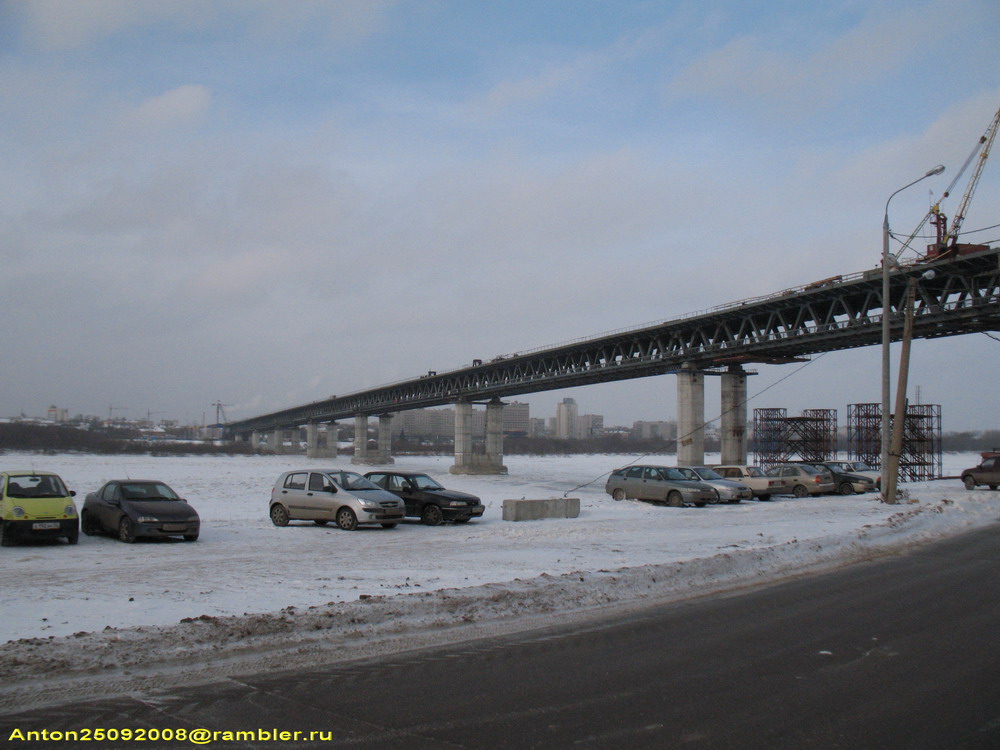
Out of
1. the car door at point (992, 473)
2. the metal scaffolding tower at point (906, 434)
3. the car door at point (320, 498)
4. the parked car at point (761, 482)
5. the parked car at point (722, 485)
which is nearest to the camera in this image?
the car door at point (320, 498)

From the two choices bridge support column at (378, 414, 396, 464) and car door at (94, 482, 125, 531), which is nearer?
car door at (94, 482, 125, 531)

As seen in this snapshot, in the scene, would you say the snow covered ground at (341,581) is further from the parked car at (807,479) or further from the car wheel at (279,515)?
the parked car at (807,479)

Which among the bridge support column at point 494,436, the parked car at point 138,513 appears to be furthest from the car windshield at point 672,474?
the bridge support column at point 494,436

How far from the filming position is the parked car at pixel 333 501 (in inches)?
760

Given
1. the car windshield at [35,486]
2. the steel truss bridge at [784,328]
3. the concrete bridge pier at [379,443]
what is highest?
the steel truss bridge at [784,328]

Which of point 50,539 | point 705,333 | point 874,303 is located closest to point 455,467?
point 705,333

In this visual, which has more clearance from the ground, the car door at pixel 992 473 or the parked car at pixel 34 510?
the parked car at pixel 34 510

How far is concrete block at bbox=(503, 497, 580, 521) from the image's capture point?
879 inches

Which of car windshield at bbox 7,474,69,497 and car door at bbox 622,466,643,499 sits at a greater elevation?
car windshield at bbox 7,474,69,497

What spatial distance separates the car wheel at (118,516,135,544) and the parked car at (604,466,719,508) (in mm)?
18539

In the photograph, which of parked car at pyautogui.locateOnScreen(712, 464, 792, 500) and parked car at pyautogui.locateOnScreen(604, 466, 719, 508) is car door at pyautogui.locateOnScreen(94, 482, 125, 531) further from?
parked car at pyautogui.locateOnScreen(712, 464, 792, 500)

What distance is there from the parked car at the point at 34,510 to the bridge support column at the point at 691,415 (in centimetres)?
3999

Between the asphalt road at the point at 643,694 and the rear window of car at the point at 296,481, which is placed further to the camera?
the rear window of car at the point at 296,481

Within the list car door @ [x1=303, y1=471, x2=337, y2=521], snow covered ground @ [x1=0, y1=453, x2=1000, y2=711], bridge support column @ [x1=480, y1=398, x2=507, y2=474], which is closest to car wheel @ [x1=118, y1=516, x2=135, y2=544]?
snow covered ground @ [x1=0, y1=453, x2=1000, y2=711]
